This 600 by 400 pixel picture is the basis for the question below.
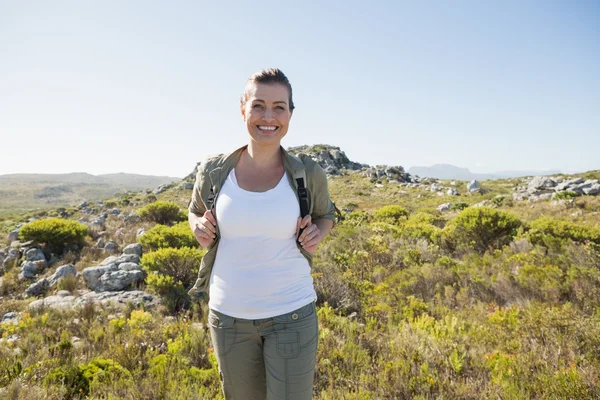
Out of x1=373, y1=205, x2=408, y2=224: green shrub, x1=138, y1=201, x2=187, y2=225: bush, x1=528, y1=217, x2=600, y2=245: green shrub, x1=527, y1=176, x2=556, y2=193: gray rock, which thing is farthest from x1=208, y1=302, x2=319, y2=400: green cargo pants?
x1=527, y1=176, x2=556, y2=193: gray rock

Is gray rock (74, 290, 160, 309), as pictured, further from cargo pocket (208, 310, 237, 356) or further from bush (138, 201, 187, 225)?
bush (138, 201, 187, 225)

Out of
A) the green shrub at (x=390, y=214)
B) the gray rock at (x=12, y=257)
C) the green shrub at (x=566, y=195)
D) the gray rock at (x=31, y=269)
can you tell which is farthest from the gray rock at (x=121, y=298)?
the green shrub at (x=566, y=195)

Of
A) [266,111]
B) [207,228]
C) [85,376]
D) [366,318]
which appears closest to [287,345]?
[207,228]

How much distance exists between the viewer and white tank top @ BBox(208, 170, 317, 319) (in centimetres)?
156

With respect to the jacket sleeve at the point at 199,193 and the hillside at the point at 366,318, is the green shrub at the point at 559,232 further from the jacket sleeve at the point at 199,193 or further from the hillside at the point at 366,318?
the jacket sleeve at the point at 199,193

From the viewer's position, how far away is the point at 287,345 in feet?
4.98

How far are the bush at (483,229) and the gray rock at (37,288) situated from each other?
9.61 m

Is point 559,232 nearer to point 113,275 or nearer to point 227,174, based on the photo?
point 227,174

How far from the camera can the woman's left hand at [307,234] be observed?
1604 mm

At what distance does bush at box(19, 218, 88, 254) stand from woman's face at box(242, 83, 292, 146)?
9.75 m

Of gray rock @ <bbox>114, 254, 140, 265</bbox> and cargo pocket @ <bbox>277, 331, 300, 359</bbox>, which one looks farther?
gray rock @ <bbox>114, 254, 140, 265</bbox>

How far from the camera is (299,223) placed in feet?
5.35

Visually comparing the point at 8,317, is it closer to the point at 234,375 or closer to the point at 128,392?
the point at 128,392

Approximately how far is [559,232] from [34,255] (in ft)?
44.4
